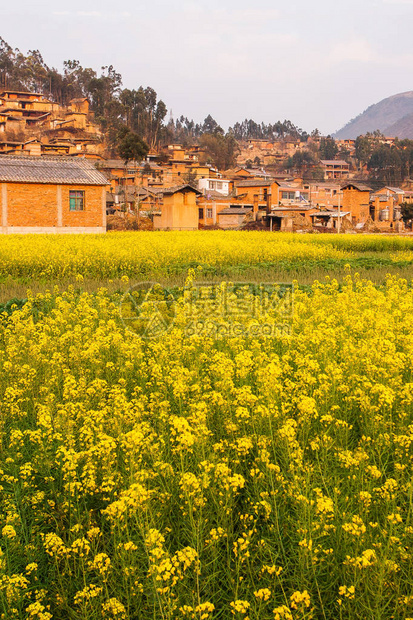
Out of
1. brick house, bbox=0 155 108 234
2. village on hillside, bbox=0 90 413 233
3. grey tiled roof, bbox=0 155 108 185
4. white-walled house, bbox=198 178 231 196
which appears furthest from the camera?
white-walled house, bbox=198 178 231 196

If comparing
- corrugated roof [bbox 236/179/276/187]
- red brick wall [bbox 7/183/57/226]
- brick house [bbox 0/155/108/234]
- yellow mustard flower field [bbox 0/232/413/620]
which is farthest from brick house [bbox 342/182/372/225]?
yellow mustard flower field [bbox 0/232/413/620]

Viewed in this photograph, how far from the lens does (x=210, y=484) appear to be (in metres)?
3.48

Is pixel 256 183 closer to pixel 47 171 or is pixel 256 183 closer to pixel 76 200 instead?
pixel 76 200

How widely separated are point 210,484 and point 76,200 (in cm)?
3132

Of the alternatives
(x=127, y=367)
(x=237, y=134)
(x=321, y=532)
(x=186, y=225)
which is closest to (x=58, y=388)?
(x=127, y=367)

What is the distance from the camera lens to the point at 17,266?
14938 millimetres

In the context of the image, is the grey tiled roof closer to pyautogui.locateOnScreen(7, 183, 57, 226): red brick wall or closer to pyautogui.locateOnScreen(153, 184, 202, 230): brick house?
pyautogui.locateOnScreen(7, 183, 57, 226): red brick wall

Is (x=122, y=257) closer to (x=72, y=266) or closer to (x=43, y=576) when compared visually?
(x=72, y=266)

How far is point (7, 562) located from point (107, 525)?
687mm

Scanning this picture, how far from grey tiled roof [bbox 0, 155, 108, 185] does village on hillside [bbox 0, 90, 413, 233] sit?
56 millimetres

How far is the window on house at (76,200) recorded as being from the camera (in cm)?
3281

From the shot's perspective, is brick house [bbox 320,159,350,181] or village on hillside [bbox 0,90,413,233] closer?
village on hillside [bbox 0,90,413,233]

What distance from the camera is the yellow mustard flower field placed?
9.48ft

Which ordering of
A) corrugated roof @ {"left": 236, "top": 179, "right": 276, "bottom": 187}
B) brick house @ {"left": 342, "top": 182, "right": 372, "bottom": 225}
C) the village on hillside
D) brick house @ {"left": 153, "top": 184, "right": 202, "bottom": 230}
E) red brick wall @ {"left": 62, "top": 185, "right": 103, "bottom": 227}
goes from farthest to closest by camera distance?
brick house @ {"left": 342, "top": 182, "right": 372, "bottom": 225} → corrugated roof @ {"left": 236, "top": 179, "right": 276, "bottom": 187} → brick house @ {"left": 153, "top": 184, "right": 202, "bottom": 230} → red brick wall @ {"left": 62, "top": 185, "right": 103, "bottom": 227} → the village on hillside
